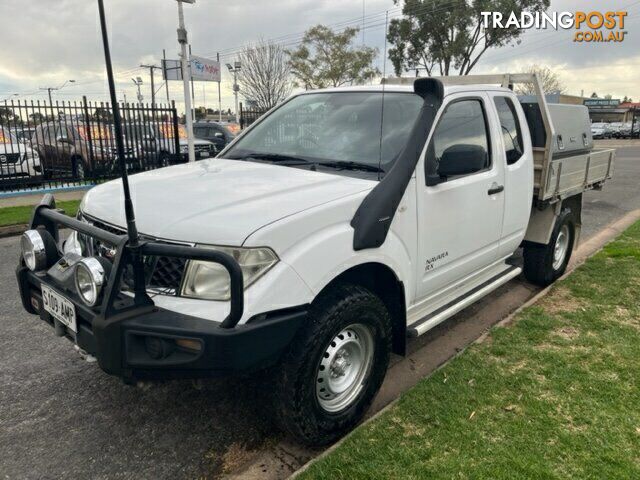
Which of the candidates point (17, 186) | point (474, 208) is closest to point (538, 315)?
point (474, 208)

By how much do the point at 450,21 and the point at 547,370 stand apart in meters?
29.7

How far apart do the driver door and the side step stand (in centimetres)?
12

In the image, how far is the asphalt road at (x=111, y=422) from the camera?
264 cm

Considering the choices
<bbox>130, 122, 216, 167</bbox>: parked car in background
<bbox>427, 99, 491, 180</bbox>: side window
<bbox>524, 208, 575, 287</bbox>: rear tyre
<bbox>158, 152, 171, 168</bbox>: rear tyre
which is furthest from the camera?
<bbox>158, 152, 171, 168</bbox>: rear tyre

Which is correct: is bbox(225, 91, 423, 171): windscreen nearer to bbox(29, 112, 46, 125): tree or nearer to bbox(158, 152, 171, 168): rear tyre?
bbox(29, 112, 46, 125): tree

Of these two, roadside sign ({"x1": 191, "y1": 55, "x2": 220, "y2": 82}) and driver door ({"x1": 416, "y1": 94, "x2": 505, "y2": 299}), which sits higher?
roadside sign ({"x1": 191, "y1": 55, "x2": 220, "y2": 82})

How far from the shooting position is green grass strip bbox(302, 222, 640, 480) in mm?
2468

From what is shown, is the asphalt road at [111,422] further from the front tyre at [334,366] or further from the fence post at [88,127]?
the fence post at [88,127]

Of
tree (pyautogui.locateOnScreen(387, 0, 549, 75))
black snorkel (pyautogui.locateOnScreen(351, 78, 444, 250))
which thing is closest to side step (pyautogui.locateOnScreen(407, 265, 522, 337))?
black snorkel (pyautogui.locateOnScreen(351, 78, 444, 250))

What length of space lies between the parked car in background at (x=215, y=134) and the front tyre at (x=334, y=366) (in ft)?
51.1

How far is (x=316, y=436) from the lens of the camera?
8.59 ft

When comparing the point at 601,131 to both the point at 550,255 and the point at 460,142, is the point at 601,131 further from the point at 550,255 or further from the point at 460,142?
the point at 460,142

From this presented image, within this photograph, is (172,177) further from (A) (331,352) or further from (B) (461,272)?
(B) (461,272)

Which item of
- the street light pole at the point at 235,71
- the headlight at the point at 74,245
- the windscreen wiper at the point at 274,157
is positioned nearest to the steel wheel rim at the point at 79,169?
the windscreen wiper at the point at 274,157
